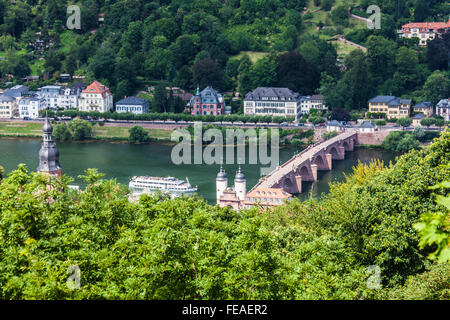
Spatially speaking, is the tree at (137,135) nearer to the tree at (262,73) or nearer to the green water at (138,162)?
the green water at (138,162)

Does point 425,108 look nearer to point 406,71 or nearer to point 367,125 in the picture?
point 406,71

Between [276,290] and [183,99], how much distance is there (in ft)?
200

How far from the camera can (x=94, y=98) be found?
71.2 metres

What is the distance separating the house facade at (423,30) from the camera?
7397cm

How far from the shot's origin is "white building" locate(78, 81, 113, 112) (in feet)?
233

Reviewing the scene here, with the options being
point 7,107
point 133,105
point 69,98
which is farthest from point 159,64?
point 7,107

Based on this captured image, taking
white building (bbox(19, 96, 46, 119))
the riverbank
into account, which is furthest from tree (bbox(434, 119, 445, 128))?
white building (bbox(19, 96, 46, 119))

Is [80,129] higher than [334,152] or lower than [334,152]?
higher

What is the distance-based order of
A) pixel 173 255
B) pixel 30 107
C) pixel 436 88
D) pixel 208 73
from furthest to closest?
1. pixel 30 107
2. pixel 208 73
3. pixel 436 88
4. pixel 173 255

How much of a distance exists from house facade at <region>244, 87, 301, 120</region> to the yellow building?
7.22 meters

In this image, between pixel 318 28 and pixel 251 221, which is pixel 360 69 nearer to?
pixel 318 28

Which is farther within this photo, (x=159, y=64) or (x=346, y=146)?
(x=159, y=64)

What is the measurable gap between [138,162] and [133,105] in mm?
19530
